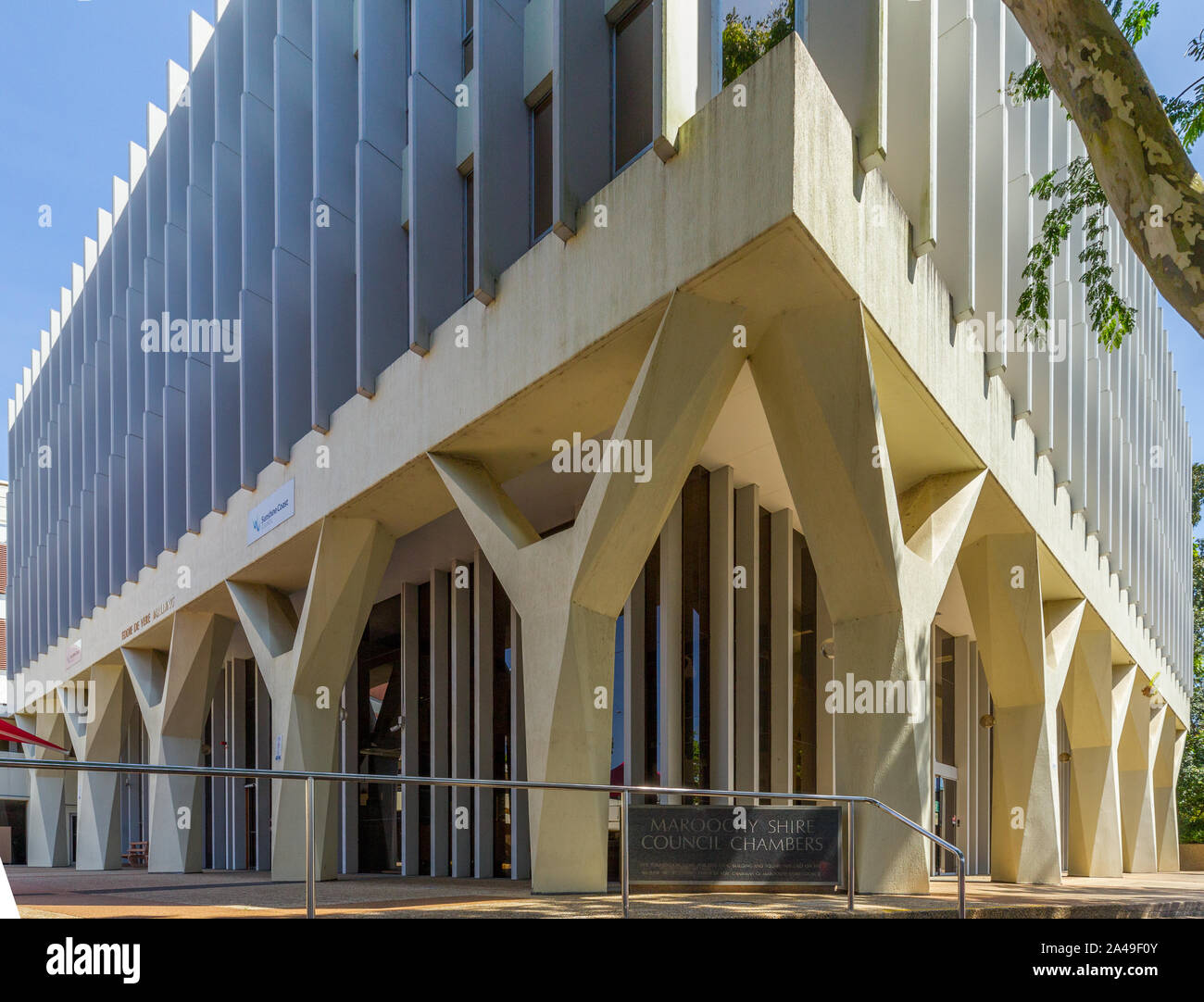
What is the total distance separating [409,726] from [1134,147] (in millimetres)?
18452

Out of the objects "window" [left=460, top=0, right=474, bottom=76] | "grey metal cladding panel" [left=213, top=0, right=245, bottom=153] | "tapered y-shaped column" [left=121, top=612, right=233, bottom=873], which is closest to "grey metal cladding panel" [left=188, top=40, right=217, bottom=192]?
"grey metal cladding panel" [left=213, top=0, right=245, bottom=153]

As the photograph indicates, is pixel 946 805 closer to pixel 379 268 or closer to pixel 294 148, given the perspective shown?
pixel 379 268

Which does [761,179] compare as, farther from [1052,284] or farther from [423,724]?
[423,724]

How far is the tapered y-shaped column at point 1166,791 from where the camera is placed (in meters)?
35.4

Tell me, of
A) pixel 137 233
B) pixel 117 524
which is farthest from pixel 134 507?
pixel 137 233

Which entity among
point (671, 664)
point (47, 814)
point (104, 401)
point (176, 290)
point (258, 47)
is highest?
point (258, 47)

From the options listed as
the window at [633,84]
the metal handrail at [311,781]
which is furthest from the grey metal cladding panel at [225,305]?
the metal handrail at [311,781]

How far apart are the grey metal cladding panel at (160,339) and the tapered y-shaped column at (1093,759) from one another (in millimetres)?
21347

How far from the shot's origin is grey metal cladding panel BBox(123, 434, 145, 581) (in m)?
28.0

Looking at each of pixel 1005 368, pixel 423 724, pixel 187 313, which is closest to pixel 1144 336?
pixel 1005 368

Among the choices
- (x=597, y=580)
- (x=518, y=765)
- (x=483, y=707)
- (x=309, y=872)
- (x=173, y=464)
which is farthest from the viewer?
(x=173, y=464)

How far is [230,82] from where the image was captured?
77.6ft

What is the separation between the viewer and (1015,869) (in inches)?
688
